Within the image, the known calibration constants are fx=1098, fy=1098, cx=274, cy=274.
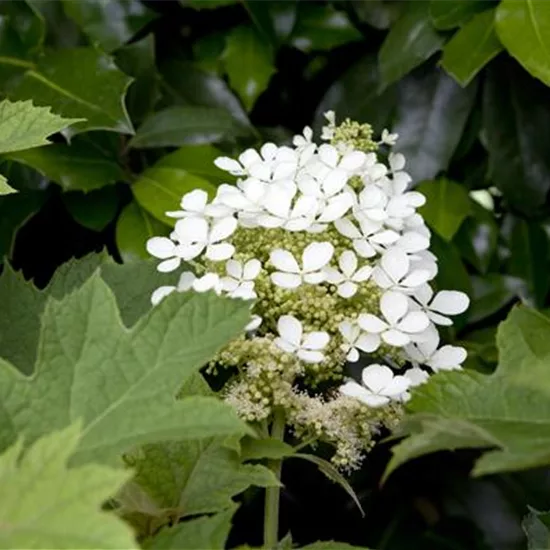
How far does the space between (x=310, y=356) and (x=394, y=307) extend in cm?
6

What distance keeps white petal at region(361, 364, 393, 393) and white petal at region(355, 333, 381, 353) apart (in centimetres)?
1

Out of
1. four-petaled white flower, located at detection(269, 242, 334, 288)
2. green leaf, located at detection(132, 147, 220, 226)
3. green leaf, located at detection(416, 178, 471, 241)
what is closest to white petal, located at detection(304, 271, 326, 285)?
four-petaled white flower, located at detection(269, 242, 334, 288)

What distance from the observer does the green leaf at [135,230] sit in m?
1.04

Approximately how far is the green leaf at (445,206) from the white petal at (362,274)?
20.0 inches

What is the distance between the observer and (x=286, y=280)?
0.64 m

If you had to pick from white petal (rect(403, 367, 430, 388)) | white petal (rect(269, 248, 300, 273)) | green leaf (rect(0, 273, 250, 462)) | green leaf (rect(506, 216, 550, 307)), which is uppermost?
green leaf (rect(0, 273, 250, 462))

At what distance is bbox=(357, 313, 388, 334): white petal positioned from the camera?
634 mm

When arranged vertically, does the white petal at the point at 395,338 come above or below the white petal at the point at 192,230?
below

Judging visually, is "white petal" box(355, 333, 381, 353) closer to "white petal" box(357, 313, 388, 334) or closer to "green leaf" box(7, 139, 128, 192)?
"white petal" box(357, 313, 388, 334)

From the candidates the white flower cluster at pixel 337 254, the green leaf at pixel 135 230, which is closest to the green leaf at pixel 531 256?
the green leaf at pixel 135 230

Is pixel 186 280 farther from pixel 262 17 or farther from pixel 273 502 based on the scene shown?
pixel 262 17

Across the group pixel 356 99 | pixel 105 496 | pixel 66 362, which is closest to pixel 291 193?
pixel 66 362

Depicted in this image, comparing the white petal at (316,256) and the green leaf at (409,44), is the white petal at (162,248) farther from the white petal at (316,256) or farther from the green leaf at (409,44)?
the green leaf at (409,44)

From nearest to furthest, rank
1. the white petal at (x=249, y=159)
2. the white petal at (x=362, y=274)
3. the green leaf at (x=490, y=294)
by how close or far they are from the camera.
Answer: the white petal at (x=362, y=274), the white petal at (x=249, y=159), the green leaf at (x=490, y=294)
